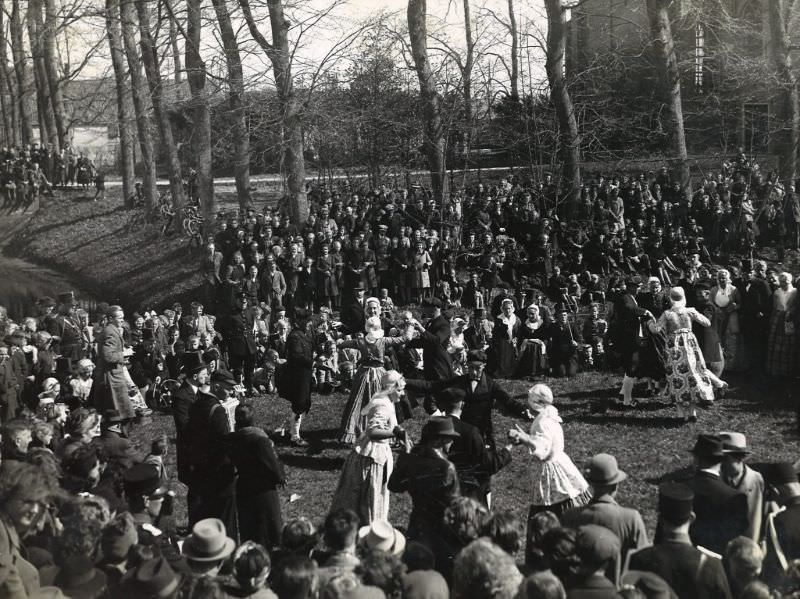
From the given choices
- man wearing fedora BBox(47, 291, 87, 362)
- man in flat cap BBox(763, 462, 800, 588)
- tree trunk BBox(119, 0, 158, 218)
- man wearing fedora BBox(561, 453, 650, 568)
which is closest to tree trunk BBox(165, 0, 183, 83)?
tree trunk BBox(119, 0, 158, 218)

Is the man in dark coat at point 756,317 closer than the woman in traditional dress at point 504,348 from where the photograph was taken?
Yes

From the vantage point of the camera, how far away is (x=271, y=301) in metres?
16.1

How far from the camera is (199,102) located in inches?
819

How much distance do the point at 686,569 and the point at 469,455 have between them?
2.28 m

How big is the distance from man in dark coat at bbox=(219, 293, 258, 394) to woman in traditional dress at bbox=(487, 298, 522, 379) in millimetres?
3671

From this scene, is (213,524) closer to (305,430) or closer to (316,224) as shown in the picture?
(305,430)

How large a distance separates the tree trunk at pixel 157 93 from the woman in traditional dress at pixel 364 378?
13.3 meters

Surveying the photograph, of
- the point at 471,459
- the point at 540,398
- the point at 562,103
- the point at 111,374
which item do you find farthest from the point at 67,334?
the point at 562,103

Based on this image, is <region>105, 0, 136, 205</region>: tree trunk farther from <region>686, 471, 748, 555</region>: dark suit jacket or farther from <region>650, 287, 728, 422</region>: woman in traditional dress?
<region>686, 471, 748, 555</region>: dark suit jacket

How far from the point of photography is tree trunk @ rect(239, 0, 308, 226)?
Answer: 19.4m

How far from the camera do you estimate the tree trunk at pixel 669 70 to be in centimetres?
2138

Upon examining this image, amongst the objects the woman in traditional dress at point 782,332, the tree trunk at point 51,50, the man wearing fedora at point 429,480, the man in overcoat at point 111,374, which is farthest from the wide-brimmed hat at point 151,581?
the tree trunk at point 51,50

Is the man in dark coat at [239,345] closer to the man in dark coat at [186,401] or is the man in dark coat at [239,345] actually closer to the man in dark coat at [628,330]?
the man in dark coat at [186,401]

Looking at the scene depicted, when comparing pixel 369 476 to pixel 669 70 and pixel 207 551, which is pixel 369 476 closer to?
pixel 207 551
